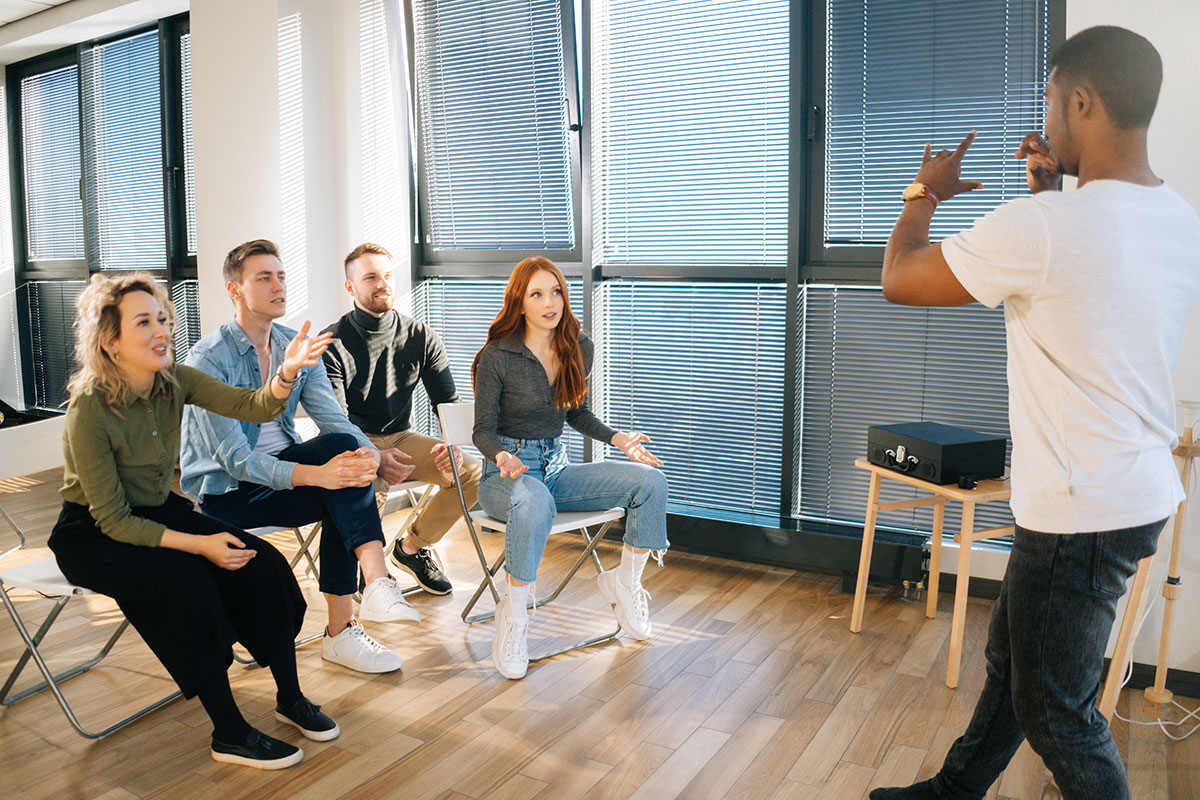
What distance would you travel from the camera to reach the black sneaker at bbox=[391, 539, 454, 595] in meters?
3.90

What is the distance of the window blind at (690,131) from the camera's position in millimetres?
4199

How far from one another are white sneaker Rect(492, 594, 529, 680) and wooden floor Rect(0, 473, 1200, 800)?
51 millimetres

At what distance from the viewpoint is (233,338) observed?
3.23m

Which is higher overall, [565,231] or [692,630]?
[565,231]

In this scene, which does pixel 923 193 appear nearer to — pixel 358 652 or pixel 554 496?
pixel 554 496

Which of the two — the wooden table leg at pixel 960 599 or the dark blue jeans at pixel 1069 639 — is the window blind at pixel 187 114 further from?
the dark blue jeans at pixel 1069 639

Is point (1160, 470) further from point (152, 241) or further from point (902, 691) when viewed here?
point (152, 241)

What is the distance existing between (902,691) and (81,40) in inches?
212

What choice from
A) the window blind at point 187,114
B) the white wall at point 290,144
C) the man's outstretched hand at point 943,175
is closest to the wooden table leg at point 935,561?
the man's outstretched hand at point 943,175

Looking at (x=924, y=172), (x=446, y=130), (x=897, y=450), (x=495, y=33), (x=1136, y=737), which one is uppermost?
(x=495, y=33)

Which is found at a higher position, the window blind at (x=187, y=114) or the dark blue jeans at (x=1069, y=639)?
the window blind at (x=187, y=114)

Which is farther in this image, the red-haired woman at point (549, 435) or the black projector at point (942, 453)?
the red-haired woman at point (549, 435)

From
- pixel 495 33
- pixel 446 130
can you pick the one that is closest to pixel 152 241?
pixel 446 130

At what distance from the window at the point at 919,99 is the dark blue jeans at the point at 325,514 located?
2.28 meters
